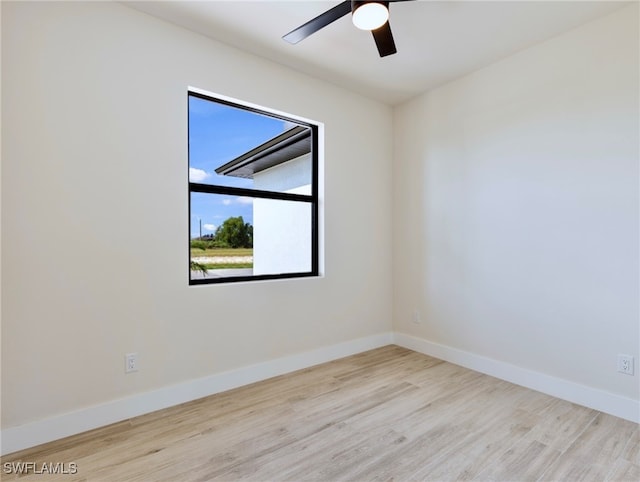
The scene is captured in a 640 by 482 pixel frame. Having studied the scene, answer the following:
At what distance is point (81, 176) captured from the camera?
2121 mm

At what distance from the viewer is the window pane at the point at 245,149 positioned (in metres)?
2.72

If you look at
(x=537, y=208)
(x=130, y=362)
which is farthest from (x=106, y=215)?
(x=537, y=208)

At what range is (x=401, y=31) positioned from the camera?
252 cm

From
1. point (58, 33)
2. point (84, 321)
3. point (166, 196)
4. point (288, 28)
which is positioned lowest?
point (84, 321)

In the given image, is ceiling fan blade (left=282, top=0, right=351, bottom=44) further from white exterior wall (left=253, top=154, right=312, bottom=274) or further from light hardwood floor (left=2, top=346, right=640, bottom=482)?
light hardwood floor (left=2, top=346, right=640, bottom=482)

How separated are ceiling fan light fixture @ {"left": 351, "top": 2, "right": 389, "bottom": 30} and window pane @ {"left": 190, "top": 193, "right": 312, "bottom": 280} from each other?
1.61 metres

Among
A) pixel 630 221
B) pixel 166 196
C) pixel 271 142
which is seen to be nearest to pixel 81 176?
pixel 166 196

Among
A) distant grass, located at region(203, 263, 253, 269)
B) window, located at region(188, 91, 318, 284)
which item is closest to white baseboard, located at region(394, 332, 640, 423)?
window, located at region(188, 91, 318, 284)

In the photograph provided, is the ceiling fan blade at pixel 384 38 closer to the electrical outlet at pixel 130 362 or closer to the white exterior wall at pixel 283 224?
the white exterior wall at pixel 283 224

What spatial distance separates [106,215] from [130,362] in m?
0.99

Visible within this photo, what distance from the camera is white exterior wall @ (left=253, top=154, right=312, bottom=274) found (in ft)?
10.1

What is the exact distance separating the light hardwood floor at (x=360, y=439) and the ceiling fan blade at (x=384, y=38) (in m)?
2.40

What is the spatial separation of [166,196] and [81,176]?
1.66ft

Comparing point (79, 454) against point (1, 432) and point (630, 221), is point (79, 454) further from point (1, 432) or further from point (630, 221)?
point (630, 221)
